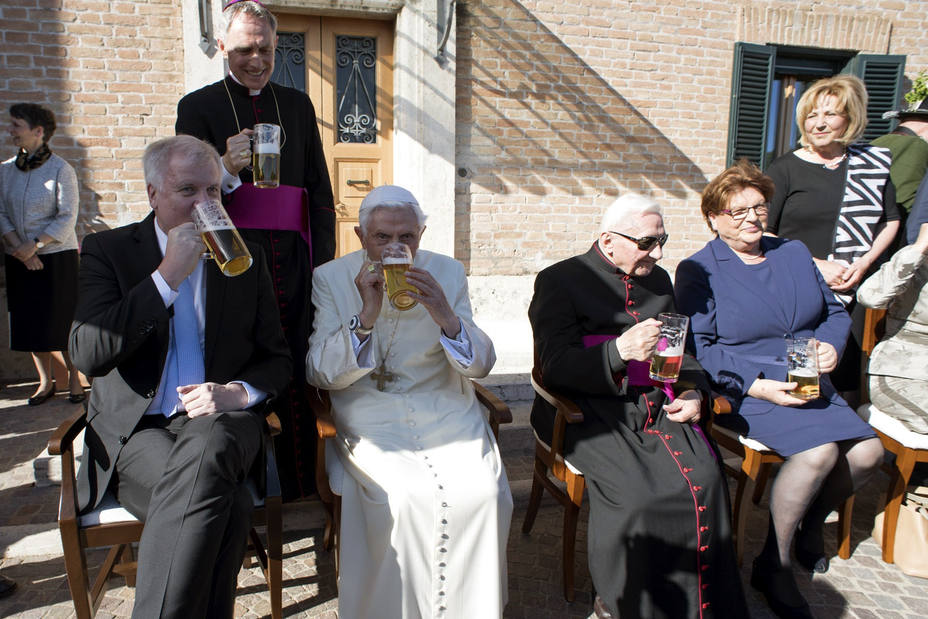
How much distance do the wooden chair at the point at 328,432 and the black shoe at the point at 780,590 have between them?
1.31 metres

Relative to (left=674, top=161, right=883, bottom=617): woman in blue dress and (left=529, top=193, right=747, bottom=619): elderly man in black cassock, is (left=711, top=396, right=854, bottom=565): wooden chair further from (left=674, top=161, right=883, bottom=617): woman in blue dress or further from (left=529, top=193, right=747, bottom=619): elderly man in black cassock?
(left=529, top=193, right=747, bottom=619): elderly man in black cassock

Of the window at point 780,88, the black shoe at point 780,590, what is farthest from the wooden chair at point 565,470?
the window at point 780,88

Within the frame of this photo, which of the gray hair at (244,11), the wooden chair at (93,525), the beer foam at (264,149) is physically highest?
the gray hair at (244,11)

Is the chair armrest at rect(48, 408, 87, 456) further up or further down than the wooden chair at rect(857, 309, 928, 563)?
further up

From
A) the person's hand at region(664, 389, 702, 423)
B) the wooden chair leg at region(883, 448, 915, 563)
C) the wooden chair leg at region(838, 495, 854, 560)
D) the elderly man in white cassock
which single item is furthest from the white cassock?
the wooden chair leg at region(883, 448, 915, 563)

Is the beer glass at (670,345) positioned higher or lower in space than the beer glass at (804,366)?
higher

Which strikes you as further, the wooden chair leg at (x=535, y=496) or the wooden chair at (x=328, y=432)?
the wooden chair leg at (x=535, y=496)

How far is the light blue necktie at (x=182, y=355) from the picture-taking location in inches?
89.0

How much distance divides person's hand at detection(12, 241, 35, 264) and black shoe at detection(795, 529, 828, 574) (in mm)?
5519

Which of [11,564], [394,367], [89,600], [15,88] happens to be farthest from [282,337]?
[15,88]

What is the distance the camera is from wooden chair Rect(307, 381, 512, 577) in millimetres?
2311

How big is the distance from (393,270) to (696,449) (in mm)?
1447

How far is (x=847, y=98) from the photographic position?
332 cm

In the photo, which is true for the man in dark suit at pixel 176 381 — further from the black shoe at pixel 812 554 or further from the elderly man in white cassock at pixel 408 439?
the black shoe at pixel 812 554
